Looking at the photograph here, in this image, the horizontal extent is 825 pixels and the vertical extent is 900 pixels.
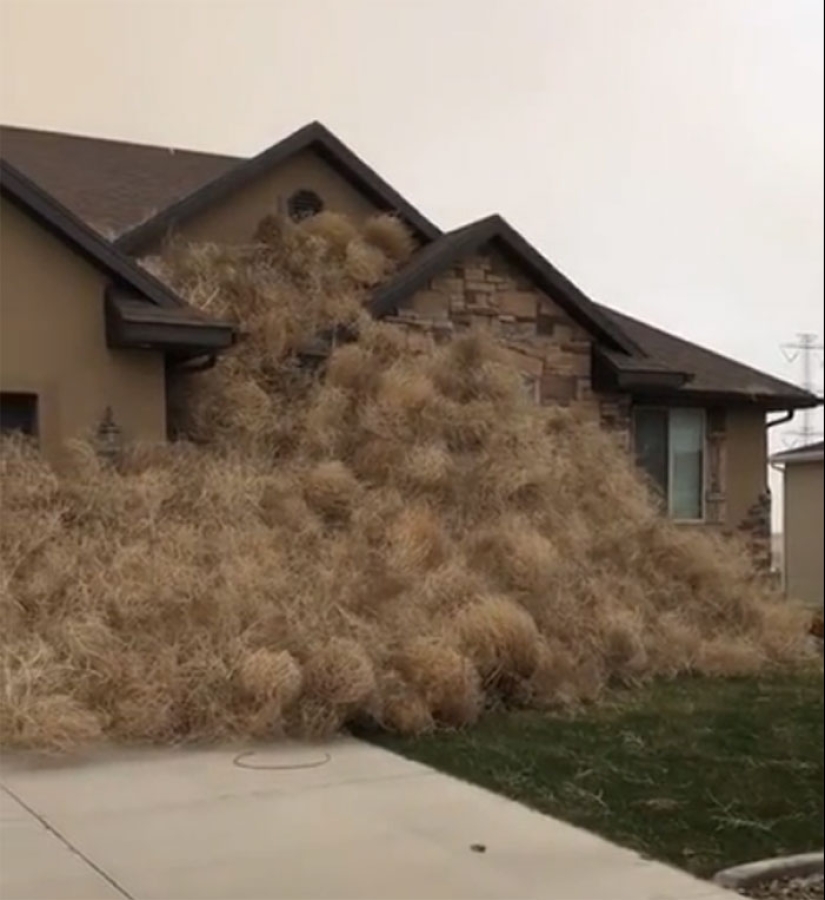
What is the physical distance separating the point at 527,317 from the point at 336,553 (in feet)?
10.7

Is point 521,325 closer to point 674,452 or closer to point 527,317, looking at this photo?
point 527,317

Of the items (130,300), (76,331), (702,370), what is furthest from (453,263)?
(76,331)

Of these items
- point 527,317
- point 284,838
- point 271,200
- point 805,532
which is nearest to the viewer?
point 805,532

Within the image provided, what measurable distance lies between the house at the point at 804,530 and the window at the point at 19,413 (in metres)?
6.86

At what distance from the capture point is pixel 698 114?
242 centimetres

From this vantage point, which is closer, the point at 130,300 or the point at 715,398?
the point at 130,300

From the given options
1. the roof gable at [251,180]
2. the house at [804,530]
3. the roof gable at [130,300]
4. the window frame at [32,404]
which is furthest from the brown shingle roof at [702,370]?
the house at [804,530]

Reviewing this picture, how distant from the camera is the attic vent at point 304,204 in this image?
427 inches

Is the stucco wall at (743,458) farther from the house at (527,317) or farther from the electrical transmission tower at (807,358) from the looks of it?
the electrical transmission tower at (807,358)

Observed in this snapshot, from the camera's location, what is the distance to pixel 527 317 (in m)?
9.66

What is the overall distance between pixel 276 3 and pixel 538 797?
2.99m

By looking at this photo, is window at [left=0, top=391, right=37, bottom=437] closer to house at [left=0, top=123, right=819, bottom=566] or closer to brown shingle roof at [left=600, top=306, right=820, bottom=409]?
house at [left=0, top=123, right=819, bottom=566]

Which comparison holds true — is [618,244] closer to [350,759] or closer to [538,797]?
[538,797]

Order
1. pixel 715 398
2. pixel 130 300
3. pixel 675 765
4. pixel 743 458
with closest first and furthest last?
pixel 675 765 → pixel 130 300 → pixel 743 458 → pixel 715 398
